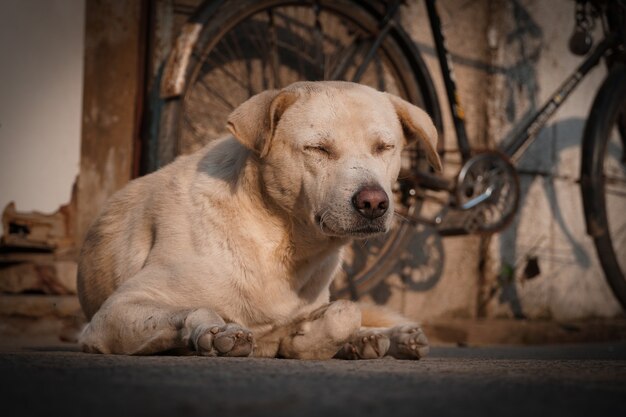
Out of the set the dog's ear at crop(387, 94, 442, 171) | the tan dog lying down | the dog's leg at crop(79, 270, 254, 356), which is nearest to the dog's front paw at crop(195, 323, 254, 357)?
the dog's leg at crop(79, 270, 254, 356)

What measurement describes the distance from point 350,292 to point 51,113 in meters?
1.93

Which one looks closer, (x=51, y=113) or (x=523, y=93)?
(x=51, y=113)

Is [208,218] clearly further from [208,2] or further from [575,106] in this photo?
[575,106]

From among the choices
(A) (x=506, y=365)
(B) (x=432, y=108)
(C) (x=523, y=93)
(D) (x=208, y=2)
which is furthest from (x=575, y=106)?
(A) (x=506, y=365)

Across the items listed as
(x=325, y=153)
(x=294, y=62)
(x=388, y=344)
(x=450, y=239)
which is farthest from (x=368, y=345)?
(x=450, y=239)


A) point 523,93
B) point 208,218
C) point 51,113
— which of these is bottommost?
point 208,218

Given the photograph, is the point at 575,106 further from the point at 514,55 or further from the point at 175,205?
the point at 175,205

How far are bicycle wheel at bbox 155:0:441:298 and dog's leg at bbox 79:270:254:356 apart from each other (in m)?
1.62

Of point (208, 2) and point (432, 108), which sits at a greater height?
point (208, 2)

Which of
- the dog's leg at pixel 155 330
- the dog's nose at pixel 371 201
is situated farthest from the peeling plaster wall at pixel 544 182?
the dog's leg at pixel 155 330

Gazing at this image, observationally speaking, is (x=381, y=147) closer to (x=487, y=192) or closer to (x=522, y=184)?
(x=487, y=192)

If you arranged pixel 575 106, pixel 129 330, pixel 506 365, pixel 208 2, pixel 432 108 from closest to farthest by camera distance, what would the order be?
pixel 506 365 < pixel 129 330 < pixel 208 2 < pixel 432 108 < pixel 575 106

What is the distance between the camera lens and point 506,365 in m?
2.53

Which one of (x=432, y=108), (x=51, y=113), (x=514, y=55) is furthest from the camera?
(x=514, y=55)
